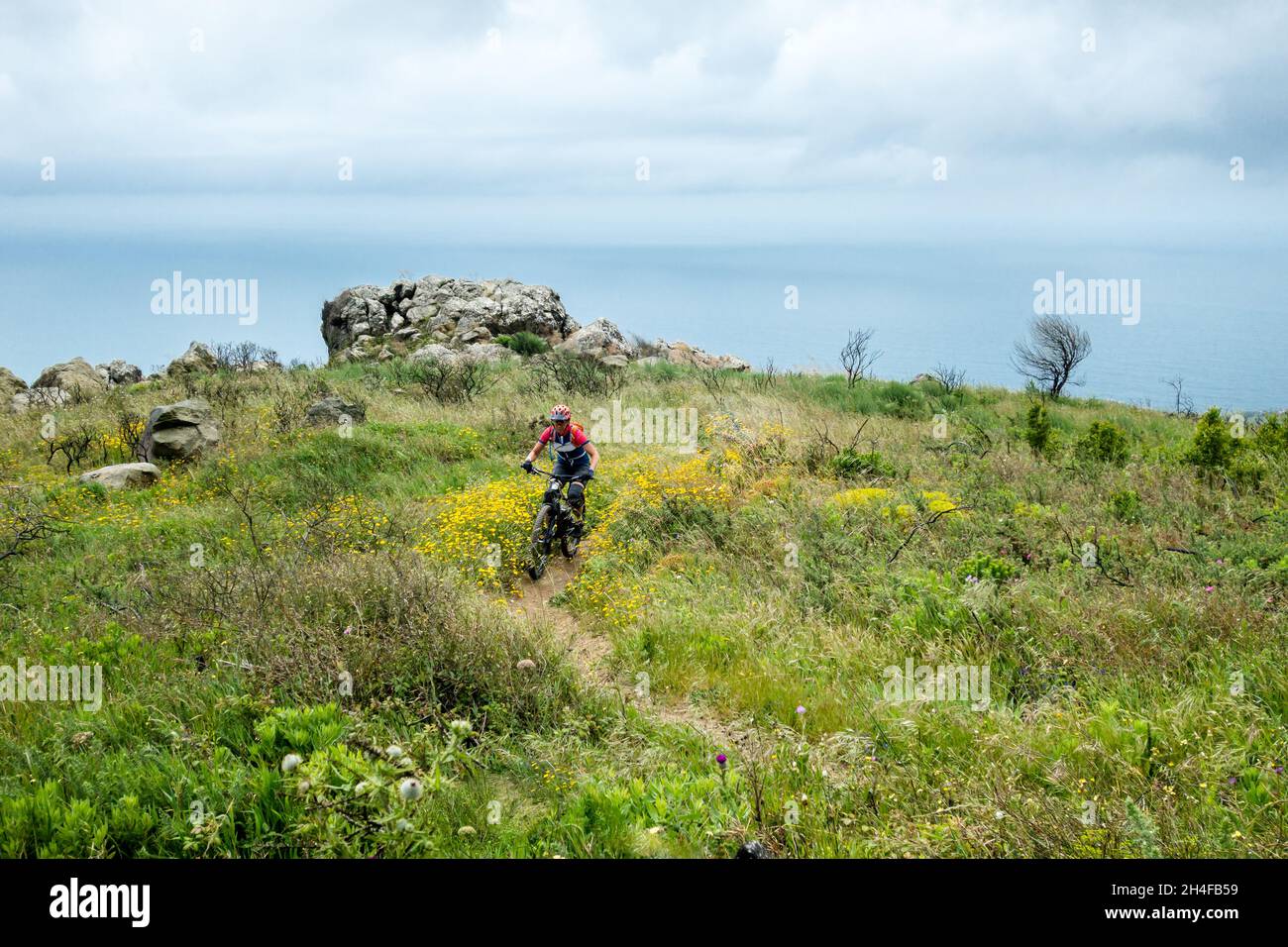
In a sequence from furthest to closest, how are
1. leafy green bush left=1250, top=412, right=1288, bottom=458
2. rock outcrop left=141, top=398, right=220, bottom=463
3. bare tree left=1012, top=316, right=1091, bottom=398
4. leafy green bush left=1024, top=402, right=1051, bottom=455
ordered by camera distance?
bare tree left=1012, top=316, right=1091, bottom=398, rock outcrop left=141, top=398, right=220, bottom=463, leafy green bush left=1024, top=402, right=1051, bottom=455, leafy green bush left=1250, top=412, right=1288, bottom=458

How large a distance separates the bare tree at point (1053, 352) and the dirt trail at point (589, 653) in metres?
26.4

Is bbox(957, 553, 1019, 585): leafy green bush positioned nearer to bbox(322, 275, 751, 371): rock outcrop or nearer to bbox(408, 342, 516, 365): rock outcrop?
bbox(408, 342, 516, 365): rock outcrop

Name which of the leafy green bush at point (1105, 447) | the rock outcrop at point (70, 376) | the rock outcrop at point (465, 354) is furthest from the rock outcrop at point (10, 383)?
the leafy green bush at point (1105, 447)

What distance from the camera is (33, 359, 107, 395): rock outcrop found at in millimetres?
26812

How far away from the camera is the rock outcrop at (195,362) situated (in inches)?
1104

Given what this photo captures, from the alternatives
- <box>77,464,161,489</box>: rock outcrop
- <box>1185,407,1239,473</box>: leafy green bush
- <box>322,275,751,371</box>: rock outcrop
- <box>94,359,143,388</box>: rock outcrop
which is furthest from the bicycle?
<box>94,359,143,388</box>: rock outcrop

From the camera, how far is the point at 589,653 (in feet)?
24.5

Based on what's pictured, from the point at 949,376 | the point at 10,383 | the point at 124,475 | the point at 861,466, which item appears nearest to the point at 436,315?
the point at 10,383

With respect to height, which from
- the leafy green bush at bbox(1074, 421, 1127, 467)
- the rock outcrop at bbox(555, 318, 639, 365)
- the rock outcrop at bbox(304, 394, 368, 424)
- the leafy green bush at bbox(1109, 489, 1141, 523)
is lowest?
the leafy green bush at bbox(1109, 489, 1141, 523)

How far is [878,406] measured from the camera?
1914cm

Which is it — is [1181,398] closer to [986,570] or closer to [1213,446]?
[1213,446]

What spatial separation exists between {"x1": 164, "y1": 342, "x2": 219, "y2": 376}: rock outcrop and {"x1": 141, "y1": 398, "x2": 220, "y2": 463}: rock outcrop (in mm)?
14195
